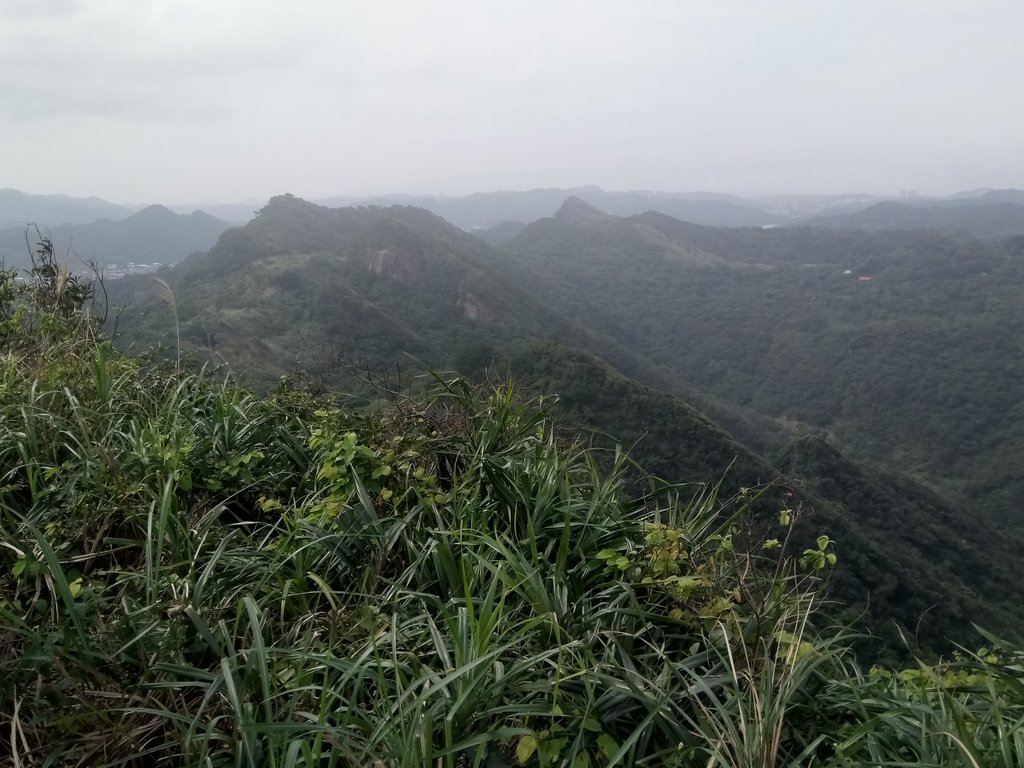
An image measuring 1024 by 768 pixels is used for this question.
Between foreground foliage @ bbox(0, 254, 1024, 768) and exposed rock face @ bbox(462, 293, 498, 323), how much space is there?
48453mm

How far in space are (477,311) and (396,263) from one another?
1175 centimetres

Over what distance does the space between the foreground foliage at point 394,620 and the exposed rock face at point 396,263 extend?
5646 cm

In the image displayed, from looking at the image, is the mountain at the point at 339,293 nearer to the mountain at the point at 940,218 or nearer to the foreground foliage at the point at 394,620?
the foreground foliage at the point at 394,620

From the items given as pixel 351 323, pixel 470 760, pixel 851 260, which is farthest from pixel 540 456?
pixel 851 260

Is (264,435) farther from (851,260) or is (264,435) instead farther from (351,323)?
(851,260)

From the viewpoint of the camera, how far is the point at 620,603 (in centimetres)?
200

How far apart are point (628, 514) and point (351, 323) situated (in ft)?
127

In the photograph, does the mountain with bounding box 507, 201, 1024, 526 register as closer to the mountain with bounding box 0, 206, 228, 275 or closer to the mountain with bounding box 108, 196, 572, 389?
the mountain with bounding box 108, 196, 572, 389

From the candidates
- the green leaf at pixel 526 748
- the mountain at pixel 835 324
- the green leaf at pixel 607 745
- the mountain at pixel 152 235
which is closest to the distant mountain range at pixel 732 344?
the mountain at pixel 835 324

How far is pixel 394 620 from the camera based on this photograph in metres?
1.60

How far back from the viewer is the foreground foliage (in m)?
1.44

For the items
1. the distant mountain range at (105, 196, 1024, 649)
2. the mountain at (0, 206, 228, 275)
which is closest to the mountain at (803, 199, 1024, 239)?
the distant mountain range at (105, 196, 1024, 649)

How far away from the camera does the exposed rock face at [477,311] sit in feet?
168

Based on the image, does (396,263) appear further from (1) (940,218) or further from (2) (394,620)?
(1) (940,218)
